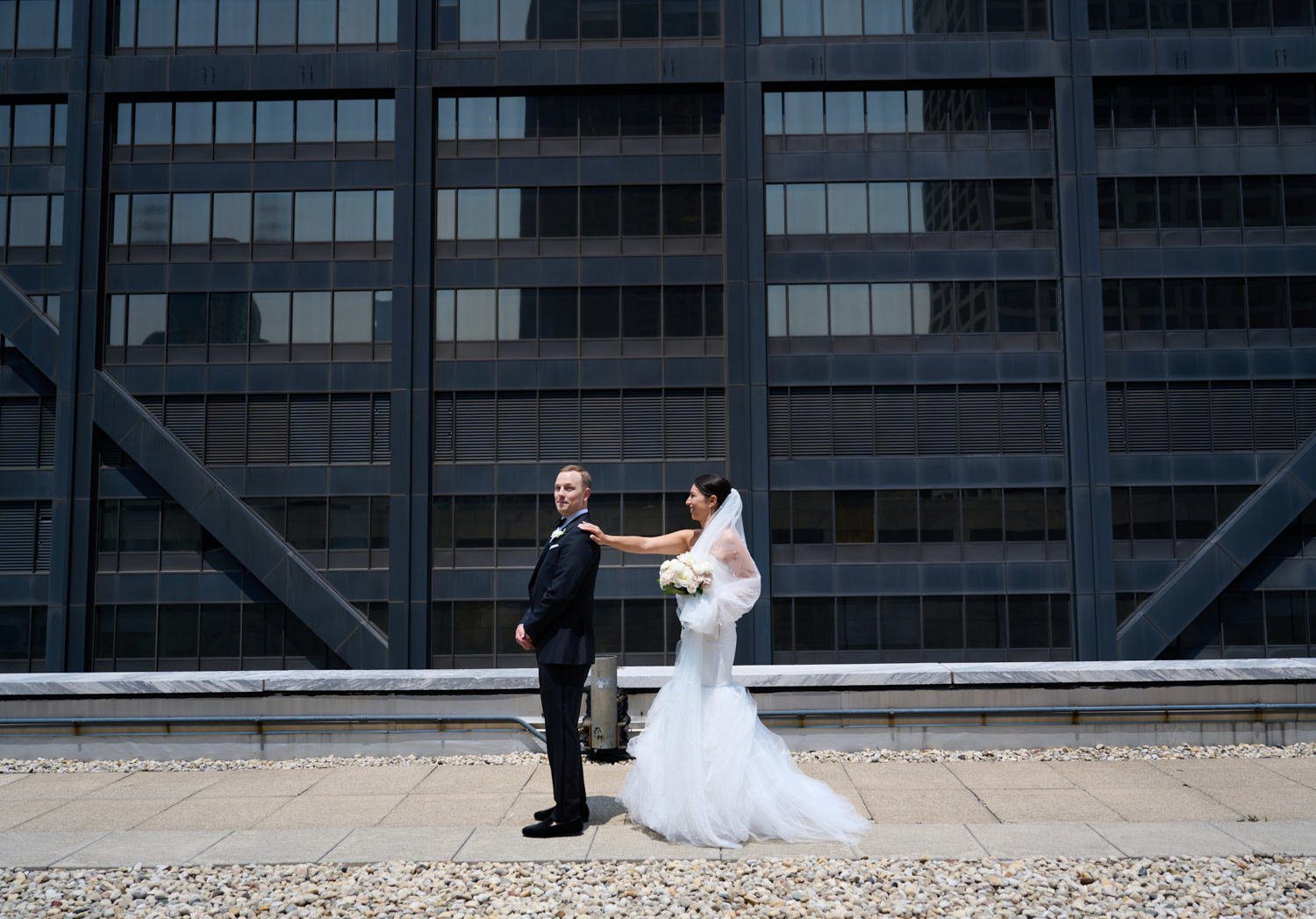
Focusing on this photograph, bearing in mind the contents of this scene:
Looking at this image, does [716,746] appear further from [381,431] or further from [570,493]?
[381,431]

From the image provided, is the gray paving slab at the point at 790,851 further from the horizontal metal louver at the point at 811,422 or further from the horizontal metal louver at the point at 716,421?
the horizontal metal louver at the point at 811,422

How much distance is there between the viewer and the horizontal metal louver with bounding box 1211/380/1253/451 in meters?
32.6

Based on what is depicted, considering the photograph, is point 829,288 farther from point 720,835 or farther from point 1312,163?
point 720,835

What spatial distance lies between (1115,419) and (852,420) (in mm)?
7844

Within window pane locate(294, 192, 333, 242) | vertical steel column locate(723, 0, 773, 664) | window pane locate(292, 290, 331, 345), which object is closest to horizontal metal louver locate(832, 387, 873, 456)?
vertical steel column locate(723, 0, 773, 664)

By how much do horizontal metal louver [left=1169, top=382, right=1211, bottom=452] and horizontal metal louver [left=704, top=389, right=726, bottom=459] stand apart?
13342 millimetres

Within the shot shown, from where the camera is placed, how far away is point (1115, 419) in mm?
32594

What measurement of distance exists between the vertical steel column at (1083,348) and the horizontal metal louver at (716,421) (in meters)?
10.2

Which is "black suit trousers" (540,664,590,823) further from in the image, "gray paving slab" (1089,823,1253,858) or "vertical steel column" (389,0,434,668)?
"vertical steel column" (389,0,434,668)

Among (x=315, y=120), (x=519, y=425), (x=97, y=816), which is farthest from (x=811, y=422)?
(x=97, y=816)

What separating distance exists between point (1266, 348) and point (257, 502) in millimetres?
30542

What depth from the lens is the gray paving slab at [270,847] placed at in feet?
21.7

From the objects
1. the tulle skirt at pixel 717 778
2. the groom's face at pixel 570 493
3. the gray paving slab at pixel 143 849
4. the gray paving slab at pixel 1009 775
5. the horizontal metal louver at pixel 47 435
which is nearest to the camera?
the gray paving slab at pixel 143 849

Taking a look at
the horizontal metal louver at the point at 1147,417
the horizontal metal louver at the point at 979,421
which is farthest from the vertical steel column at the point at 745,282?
the horizontal metal louver at the point at 1147,417
